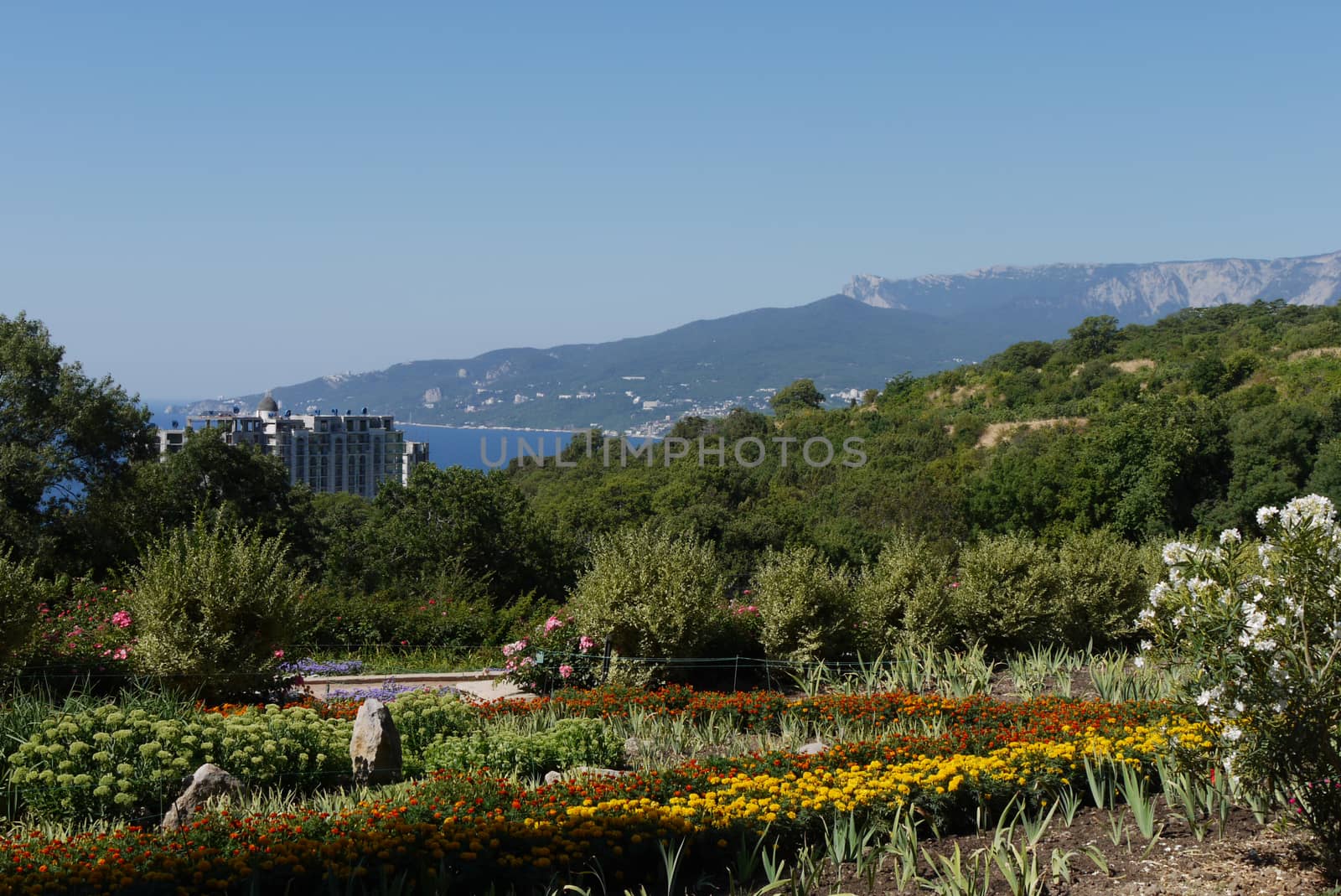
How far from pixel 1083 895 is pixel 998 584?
8212 mm

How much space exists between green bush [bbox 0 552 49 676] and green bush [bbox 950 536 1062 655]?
9.43 meters

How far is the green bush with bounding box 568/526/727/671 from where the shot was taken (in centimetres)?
1055

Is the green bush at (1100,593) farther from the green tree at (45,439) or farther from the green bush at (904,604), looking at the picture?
the green tree at (45,439)

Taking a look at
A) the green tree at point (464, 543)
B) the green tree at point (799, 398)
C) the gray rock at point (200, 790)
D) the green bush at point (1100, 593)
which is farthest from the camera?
the green tree at point (799, 398)

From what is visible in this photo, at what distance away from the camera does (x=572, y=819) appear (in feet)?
17.1

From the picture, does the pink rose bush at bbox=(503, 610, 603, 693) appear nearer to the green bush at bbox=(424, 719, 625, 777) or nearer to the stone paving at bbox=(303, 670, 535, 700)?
the stone paving at bbox=(303, 670, 535, 700)

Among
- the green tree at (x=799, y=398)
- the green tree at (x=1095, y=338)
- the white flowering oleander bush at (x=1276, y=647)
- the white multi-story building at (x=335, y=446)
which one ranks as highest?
the green tree at (x=1095, y=338)

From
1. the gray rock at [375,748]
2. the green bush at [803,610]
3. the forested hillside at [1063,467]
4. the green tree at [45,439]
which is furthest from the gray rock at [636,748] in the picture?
the forested hillside at [1063,467]

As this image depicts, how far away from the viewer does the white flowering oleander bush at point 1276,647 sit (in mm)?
4500

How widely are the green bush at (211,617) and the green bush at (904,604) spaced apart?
639 cm

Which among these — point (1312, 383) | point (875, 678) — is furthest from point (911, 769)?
point (1312, 383)

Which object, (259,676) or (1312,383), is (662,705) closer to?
(259,676)

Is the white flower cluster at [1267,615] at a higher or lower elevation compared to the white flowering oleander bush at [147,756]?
higher

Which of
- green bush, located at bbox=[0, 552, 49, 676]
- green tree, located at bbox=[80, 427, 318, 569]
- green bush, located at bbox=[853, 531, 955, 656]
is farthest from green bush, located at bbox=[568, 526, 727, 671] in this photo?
green tree, located at bbox=[80, 427, 318, 569]
